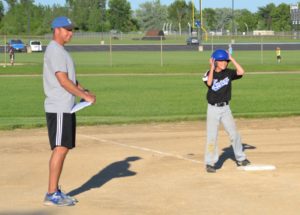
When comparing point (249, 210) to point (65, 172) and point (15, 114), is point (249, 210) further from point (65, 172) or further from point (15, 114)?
→ point (15, 114)

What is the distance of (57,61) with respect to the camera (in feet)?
22.7

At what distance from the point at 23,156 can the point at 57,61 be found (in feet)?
13.3

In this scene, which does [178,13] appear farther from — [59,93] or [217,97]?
[59,93]

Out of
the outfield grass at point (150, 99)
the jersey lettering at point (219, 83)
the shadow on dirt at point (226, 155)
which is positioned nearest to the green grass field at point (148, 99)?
the outfield grass at point (150, 99)

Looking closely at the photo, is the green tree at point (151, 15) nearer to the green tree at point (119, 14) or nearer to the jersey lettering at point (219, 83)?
the green tree at point (119, 14)

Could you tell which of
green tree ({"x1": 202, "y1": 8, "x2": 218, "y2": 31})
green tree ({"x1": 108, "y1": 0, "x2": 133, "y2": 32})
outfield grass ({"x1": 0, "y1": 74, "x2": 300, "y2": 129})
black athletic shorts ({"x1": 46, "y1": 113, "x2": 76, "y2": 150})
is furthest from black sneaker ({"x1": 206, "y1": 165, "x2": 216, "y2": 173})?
green tree ({"x1": 202, "y1": 8, "x2": 218, "y2": 31})

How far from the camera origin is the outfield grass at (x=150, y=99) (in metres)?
16.7

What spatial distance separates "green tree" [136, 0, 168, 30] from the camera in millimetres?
172625

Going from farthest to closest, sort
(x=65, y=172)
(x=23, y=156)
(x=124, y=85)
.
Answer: (x=124, y=85), (x=23, y=156), (x=65, y=172)

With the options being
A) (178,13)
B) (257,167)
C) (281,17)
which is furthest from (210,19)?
(257,167)

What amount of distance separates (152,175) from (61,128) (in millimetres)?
2241

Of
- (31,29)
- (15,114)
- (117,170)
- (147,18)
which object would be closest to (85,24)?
(31,29)

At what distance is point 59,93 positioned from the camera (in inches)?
277

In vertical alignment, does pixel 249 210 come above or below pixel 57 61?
below
